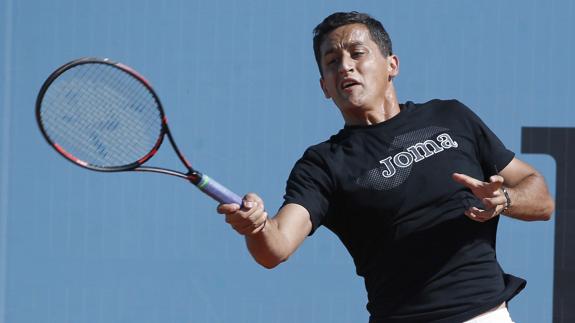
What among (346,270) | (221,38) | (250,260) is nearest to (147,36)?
(221,38)

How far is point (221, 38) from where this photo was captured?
388 cm

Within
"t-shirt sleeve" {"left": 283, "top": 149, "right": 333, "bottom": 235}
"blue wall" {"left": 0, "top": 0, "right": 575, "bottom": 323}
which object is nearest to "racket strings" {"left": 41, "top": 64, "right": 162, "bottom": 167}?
"t-shirt sleeve" {"left": 283, "top": 149, "right": 333, "bottom": 235}

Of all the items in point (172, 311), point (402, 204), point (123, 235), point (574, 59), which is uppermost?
point (574, 59)

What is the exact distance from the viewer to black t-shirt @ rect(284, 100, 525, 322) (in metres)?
2.38

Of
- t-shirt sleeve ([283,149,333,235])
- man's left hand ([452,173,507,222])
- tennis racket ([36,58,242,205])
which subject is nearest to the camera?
man's left hand ([452,173,507,222])

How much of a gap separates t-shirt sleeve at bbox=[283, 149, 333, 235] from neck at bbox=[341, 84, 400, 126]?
0.19m

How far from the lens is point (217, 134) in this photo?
152 inches

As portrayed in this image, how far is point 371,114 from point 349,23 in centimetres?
27

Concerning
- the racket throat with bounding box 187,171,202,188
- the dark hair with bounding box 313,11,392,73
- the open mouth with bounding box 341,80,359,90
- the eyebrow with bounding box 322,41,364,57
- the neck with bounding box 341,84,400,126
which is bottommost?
the racket throat with bounding box 187,171,202,188

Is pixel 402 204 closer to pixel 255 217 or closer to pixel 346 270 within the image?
pixel 255 217

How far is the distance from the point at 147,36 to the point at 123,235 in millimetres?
819

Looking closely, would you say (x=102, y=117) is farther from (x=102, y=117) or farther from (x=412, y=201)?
(x=412, y=201)

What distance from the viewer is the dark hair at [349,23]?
106 inches

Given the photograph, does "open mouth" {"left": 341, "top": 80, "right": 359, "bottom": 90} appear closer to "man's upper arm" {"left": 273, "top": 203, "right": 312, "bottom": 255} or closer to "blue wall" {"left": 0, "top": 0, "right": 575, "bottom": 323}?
"man's upper arm" {"left": 273, "top": 203, "right": 312, "bottom": 255}
